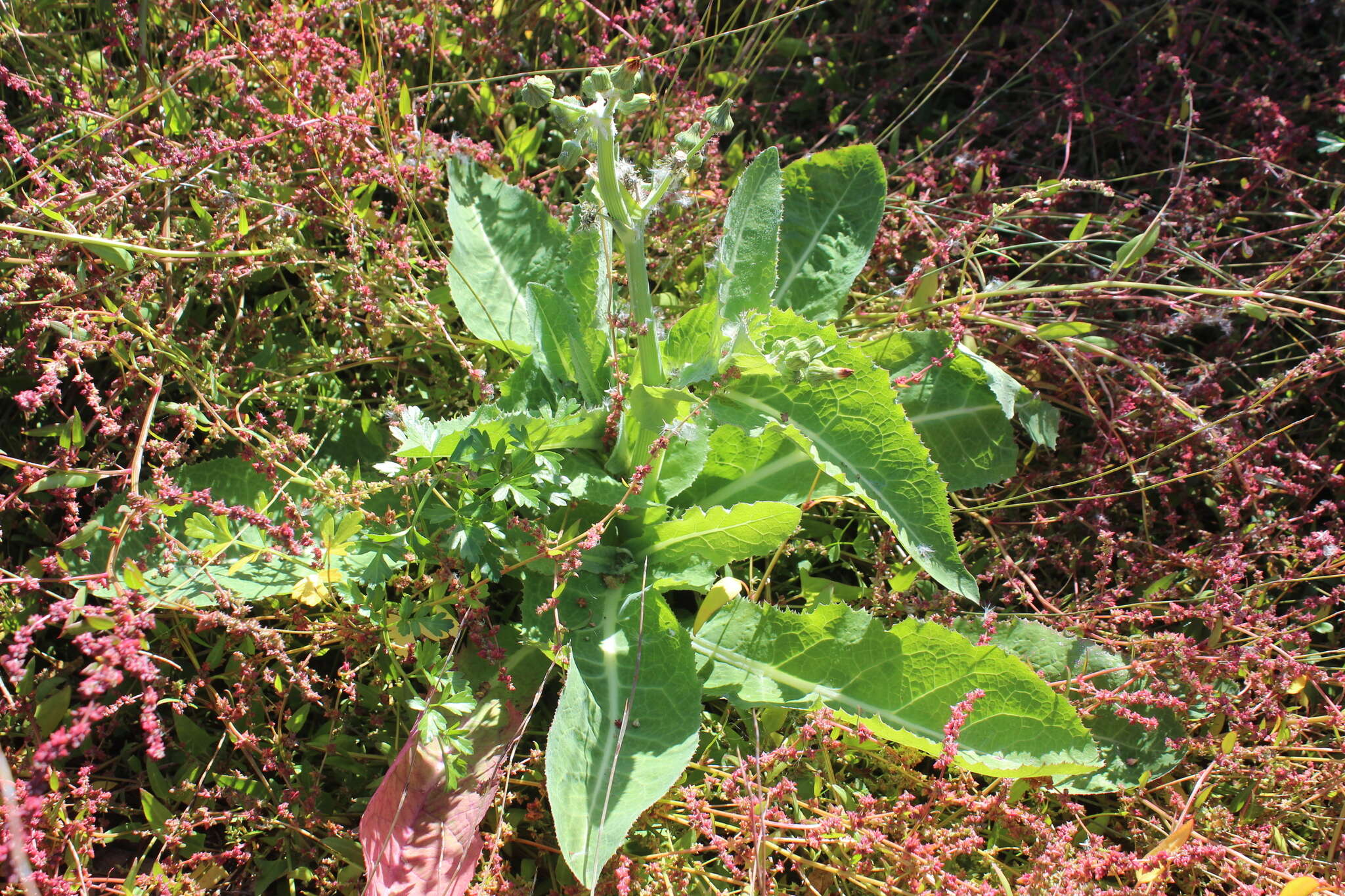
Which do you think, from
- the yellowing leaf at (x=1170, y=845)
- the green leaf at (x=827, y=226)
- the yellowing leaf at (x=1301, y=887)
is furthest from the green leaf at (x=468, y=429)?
the yellowing leaf at (x=1301, y=887)

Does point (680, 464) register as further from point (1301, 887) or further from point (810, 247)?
point (1301, 887)

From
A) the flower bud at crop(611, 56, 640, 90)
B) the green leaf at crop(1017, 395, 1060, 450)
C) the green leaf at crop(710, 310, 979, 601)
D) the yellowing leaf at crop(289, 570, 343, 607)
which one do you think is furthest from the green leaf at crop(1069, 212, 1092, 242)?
the yellowing leaf at crop(289, 570, 343, 607)

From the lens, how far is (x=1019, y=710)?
7.45ft

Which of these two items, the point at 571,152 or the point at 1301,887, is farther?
the point at 1301,887

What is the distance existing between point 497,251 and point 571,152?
930 millimetres

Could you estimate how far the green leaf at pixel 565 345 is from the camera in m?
2.38

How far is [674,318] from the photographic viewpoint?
2943 mm

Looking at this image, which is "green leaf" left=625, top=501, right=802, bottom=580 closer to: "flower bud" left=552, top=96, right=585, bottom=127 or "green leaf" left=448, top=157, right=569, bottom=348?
"green leaf" left=448, top=157, right=569, bottom=348

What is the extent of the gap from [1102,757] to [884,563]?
74 centimetres

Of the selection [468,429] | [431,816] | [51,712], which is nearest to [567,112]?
[468,429]

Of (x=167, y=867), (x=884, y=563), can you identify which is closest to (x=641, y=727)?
(x=884, y=563)

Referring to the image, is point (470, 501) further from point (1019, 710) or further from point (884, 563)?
point (1019, 710)

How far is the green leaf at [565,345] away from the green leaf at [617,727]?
562 millimetres

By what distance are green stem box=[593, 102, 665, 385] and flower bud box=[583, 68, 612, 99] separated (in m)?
0.04
